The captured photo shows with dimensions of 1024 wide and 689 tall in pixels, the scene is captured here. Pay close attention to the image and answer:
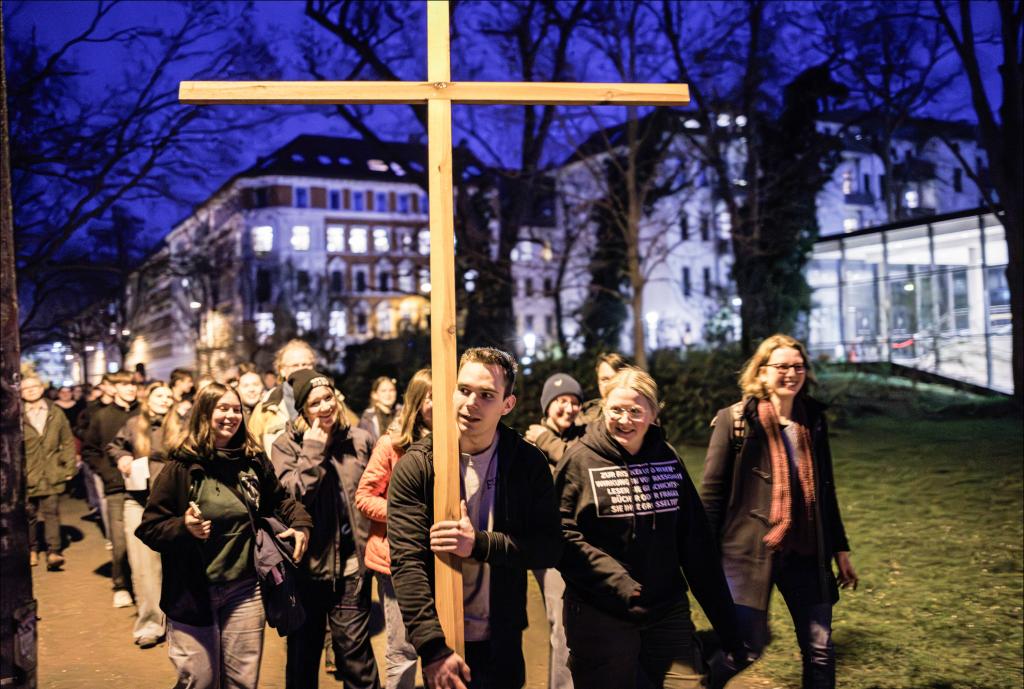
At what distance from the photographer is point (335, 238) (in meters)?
88.8

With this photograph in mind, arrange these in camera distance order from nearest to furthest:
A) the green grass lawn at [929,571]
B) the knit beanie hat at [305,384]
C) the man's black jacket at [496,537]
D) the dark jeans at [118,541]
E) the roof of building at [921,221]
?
the man's black jacket at [496,537] < the knit beanie hat at [305,384] < the green grass lawn at [929,571] < the dark jeans at [118,541] < the roof of building at [921,221]

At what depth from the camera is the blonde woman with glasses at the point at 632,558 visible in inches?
158

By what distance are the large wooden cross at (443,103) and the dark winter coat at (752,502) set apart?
1.90 m

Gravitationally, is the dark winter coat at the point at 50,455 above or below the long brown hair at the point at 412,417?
below

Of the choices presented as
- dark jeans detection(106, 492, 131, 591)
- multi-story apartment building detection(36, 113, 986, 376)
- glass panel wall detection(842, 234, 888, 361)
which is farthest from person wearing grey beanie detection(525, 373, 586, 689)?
glass panel wall detection(842, 234, 888, 361)

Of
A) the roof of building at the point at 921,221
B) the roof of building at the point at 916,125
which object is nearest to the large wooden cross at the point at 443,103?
the roof of building at the point at 921,221

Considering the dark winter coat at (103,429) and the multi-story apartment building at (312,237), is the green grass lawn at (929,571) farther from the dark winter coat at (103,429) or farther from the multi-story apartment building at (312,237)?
the multi-story apartment building at (312,237)

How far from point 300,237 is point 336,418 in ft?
277

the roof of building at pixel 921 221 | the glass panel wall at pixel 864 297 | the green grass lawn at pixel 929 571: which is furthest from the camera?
the glass panel wall at pixel 864 297

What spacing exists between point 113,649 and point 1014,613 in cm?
744

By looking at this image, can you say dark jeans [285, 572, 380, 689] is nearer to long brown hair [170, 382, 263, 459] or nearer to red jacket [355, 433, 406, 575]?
red jacket [355, 433, 406, 575]

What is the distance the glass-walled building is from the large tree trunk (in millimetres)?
26453

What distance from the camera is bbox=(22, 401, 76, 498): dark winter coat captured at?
1113 centimetres

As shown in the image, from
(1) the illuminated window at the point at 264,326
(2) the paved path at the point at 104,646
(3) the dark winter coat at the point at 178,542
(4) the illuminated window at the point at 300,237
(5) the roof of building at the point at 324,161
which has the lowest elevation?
(2) the paved path at the point at 104,646
